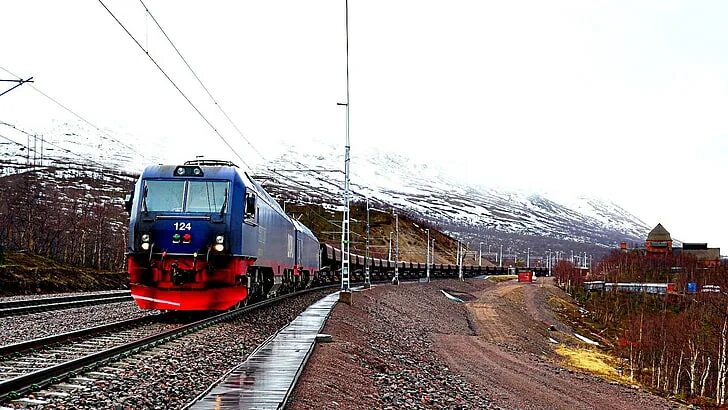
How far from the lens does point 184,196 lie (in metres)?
21.6

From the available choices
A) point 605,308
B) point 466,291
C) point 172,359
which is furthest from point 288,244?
point 605,308

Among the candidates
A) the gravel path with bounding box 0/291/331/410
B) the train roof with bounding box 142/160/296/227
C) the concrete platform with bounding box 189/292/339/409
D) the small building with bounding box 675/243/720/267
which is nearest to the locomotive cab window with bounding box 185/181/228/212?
the train roof with bounding box 142/160/296/227

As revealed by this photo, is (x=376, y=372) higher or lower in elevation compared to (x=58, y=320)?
lower

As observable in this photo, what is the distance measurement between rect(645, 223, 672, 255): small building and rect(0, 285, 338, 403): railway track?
6490 inches

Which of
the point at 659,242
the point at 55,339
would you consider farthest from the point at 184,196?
the point at 659,242

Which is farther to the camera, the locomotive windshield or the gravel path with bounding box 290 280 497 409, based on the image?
the locomotive windshield

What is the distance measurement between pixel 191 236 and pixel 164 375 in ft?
28.2

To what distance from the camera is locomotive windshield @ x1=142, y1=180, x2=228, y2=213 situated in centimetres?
2133

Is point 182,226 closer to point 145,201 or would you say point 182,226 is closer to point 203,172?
point 145,201

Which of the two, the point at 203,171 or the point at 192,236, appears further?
the point at 203,171

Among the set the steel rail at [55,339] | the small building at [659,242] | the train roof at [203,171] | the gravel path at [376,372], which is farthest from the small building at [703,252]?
the steel rail at [55,339]

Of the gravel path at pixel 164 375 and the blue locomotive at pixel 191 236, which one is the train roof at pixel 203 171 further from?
the gravel path at pixel 164 375

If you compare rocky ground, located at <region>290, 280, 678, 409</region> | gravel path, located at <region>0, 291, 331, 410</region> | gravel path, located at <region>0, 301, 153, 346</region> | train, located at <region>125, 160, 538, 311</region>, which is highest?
train, located at <region>125, 160, 538, 311</region>

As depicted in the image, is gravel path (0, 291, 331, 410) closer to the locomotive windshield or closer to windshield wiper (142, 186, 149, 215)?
the locomotive windshield
